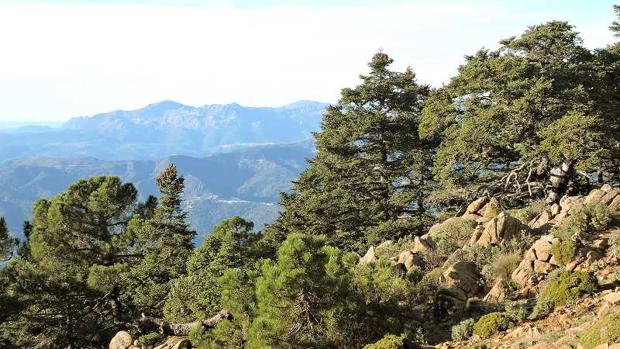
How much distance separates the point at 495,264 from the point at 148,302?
18.8m

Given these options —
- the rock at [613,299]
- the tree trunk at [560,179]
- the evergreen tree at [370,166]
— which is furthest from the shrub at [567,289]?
the evergreen tree at [370,166]

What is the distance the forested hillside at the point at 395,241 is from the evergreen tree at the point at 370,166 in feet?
0.43

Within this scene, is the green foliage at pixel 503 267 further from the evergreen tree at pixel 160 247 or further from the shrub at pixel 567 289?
the evergreen tree at pixel 160 247

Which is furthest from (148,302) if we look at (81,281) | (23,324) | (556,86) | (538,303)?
(556,86)

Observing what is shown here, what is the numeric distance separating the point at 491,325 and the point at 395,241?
17.2 metres

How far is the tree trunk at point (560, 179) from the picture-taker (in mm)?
28828

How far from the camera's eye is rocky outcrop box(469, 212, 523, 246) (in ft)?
61.5

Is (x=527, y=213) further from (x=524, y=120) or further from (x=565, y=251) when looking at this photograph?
(x=565, y=251)

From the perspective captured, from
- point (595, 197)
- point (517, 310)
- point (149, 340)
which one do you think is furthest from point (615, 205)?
point (149, 340)

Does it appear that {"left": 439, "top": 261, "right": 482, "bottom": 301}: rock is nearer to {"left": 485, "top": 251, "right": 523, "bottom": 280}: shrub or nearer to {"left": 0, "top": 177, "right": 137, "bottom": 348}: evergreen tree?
{"left": 485, "top": 251, "right": 523, "bottom": 280}: shrub

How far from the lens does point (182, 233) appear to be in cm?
3278

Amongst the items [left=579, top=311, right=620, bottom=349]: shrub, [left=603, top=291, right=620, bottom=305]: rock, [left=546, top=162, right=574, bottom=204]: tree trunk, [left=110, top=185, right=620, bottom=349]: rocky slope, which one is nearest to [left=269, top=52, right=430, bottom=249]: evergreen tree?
[left=546, top=162, right=574, bottom=204]: tree trunk

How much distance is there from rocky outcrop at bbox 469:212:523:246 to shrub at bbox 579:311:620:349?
9.65 metres

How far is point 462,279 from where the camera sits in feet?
54.0
